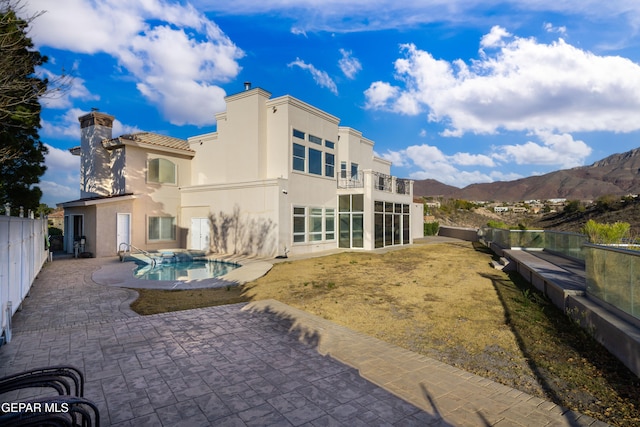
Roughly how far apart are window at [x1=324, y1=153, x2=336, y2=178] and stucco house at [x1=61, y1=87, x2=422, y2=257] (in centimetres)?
7

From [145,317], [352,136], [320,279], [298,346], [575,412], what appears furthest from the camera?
[352,136]

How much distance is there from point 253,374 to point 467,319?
4.96 metres

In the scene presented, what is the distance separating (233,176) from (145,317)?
1355cm

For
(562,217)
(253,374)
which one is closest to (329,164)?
(253,374)

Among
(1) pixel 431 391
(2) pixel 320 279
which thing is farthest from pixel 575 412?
(2) pixel 320 279

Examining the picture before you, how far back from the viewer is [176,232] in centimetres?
2145

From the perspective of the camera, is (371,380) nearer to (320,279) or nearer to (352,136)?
(320,279)

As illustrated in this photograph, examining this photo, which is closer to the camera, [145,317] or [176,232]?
[145,317]

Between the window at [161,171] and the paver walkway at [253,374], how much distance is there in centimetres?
1464

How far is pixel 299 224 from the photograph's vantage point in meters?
18.9

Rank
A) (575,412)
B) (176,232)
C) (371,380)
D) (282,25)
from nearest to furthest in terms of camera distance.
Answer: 1. (575,412)
2. (371,380)
3. (282,25)
4. (176,232)

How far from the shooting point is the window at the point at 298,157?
1905 centimetres

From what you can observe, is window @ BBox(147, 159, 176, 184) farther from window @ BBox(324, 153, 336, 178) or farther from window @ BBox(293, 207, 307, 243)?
window @ BBox(324, 153, 336, 178)

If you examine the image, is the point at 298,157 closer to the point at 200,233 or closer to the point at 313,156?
the point at 313,156
